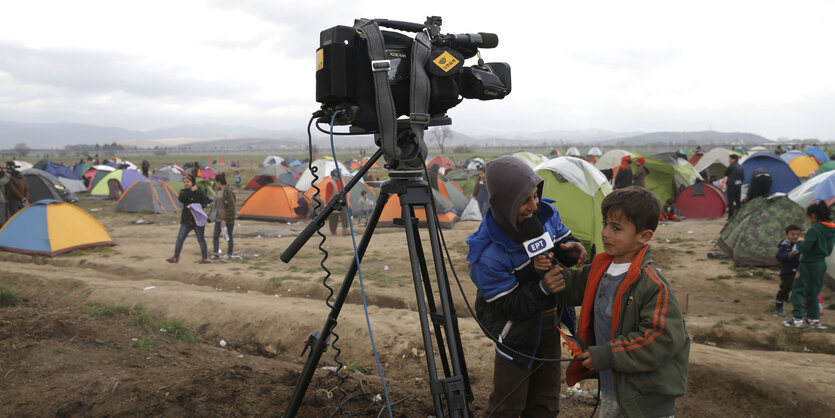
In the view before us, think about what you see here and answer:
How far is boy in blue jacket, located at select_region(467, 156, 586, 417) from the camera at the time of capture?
2.31 meters

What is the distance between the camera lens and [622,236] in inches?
84.5

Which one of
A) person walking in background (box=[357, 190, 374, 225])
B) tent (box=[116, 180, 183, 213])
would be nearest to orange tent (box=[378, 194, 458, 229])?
person walking in background (box=[357, 190, 374, 225])

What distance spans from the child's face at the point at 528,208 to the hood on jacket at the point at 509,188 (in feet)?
0.10

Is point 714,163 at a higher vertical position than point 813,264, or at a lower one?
higher

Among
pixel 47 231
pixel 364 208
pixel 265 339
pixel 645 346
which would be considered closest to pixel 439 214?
pixel 364 208

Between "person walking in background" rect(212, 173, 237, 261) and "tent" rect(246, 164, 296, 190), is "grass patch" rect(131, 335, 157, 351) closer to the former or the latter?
"person walking in background" rect(212, 173, 237, 261)

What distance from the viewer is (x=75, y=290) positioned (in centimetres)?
746

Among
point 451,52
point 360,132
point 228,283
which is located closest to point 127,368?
point 360,132

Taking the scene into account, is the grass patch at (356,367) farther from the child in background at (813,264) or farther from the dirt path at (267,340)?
the child in background at (813,264)

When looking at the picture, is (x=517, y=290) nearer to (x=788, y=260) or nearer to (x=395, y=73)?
(x=395, y=73)

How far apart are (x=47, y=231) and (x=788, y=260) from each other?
13043 mm

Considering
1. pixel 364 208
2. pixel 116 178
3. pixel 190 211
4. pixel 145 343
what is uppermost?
pixel 116 178

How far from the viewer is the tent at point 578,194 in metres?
8.97

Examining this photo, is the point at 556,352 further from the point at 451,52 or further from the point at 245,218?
the point at 245,218
